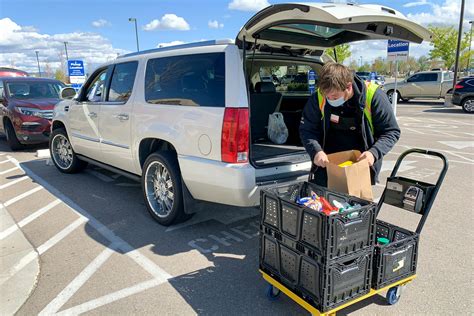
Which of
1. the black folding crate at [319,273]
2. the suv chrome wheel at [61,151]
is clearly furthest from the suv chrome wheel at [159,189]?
the suv chrome wheel at [61,151]

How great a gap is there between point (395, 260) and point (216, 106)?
6.60ft

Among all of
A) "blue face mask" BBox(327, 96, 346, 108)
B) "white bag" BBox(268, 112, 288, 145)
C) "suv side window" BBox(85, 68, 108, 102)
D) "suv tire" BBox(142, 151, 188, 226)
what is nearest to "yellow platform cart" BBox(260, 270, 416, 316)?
"blue face mask" BBox(327, 96, 346, 108)

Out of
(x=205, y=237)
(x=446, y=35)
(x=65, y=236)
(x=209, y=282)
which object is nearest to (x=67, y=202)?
(x=65, y=236)

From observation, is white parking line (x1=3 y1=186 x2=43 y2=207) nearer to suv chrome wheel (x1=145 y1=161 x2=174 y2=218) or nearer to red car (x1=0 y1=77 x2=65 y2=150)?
suv chrome wheel (x1=145 y1=161 x2=174 y2=218)

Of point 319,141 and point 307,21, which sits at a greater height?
point 307,21

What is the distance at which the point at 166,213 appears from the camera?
4.41 metres

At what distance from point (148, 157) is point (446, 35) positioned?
116 feet

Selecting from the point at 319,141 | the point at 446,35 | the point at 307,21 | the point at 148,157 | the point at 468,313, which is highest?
the point at 446,35

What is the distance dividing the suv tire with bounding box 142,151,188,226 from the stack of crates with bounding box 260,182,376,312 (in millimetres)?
1504

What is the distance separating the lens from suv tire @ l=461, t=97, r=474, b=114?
1612cm

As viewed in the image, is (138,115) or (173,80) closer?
(173,80)

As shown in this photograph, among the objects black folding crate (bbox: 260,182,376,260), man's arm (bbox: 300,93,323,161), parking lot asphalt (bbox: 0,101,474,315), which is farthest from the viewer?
man's arm (bbox: 300,93,323,161)

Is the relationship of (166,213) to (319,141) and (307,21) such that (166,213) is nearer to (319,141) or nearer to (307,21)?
(319,141)

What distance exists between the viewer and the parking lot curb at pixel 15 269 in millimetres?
3066
